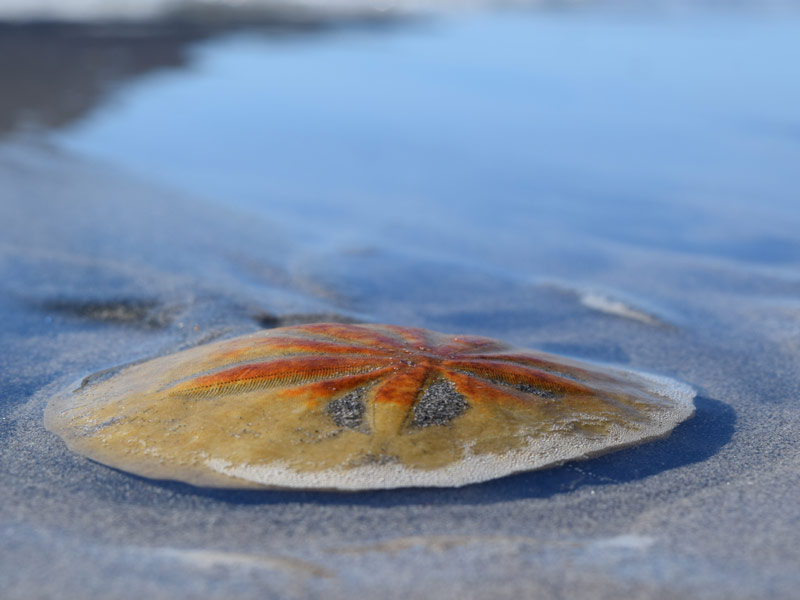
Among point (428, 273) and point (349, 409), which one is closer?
point (349, 409)

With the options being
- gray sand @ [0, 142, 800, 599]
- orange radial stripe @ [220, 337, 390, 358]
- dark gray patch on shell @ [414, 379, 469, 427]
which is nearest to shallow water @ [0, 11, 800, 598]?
gray sand @ [0, 142, 800, 599]

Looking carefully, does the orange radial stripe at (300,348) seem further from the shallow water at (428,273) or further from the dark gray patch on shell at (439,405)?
the shallow water at (428,273)

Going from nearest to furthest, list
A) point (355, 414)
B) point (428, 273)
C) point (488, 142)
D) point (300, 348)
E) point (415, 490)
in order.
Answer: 1. point (415, 490)
2. point (355, 414)
3. point (300, 348)
4. point (428, 273)
5. point (488, 142)

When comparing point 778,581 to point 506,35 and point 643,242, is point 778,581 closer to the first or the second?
point 643,242

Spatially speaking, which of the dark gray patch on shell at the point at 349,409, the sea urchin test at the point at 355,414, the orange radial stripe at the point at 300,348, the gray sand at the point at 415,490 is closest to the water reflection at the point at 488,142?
the gray sand at the point at 415,490

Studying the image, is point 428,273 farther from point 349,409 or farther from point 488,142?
point 488,142

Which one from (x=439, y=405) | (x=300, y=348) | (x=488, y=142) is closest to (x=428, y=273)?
(x=300, y=348)
